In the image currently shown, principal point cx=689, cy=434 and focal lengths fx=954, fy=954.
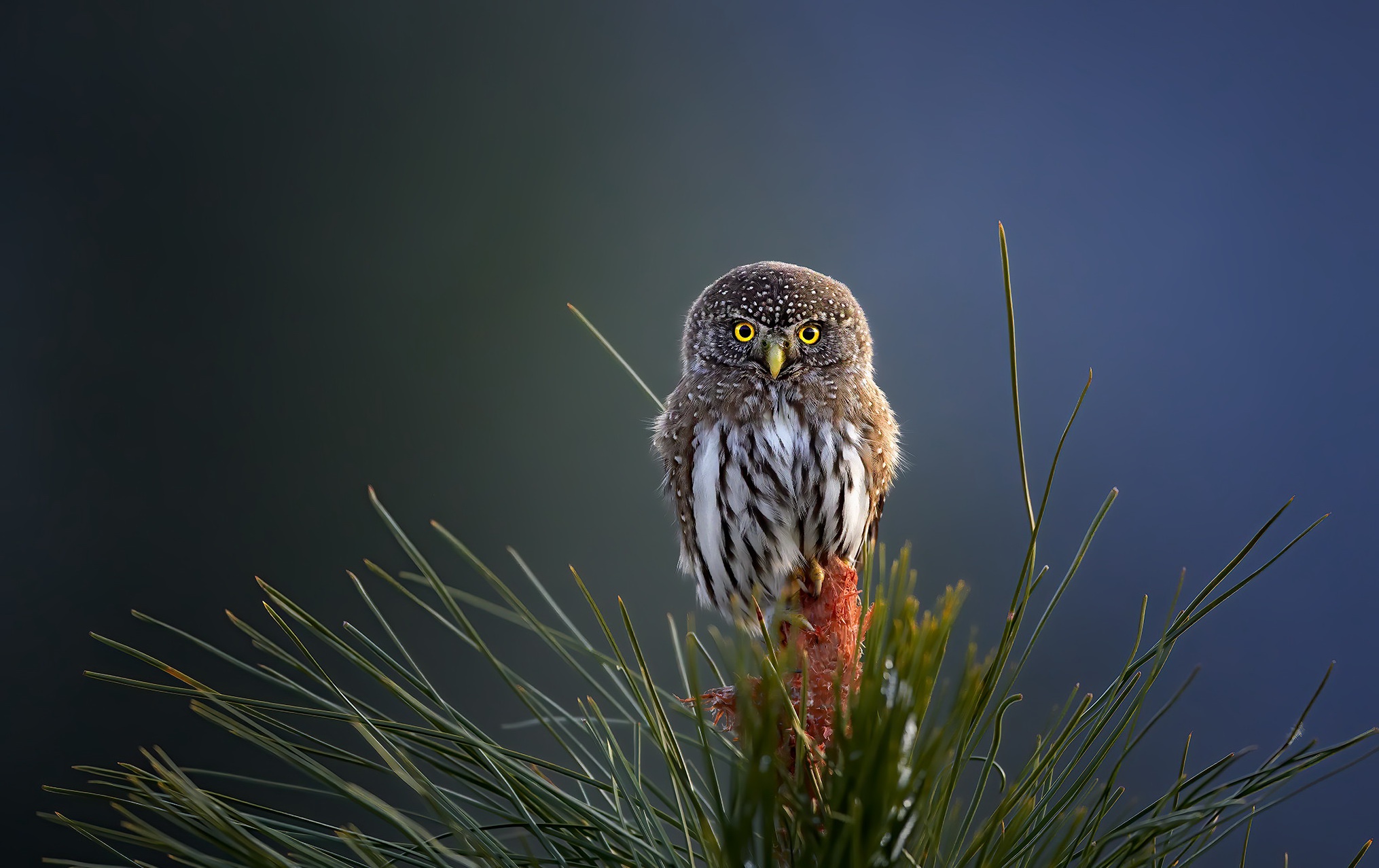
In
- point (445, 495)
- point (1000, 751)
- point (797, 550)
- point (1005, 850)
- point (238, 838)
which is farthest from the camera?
point (445, 495)

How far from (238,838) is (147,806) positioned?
101 mm

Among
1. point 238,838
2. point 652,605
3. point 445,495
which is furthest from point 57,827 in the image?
point 238,838

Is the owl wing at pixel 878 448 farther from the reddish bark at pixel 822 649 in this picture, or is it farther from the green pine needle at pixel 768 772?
the green pine needle at pixel 768 772

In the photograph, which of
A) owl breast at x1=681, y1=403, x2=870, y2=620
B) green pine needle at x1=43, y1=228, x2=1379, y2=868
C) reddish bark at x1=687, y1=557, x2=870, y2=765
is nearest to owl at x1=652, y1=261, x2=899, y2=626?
owl breast at x1=681, y1=403, x2=870, y2=620

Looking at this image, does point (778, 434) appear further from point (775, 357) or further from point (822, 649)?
point (822, 649)

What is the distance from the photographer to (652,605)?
2365 millimetres

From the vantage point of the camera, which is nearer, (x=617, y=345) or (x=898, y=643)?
(x=898, y=643)

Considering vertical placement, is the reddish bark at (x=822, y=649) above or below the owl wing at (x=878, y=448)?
below

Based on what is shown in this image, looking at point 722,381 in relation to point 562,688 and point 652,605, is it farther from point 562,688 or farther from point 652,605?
point 562,688

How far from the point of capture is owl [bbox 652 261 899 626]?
1188 mm

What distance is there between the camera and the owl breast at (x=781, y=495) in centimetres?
119

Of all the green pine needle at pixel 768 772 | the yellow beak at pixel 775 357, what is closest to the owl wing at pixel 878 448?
the yellow beak at pixel 775 357

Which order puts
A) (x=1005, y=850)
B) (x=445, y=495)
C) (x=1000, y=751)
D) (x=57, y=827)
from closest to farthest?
(x=1005, y=850) < (x=57, y=827) < (x=1000, y=751) < (x=445, y=495)

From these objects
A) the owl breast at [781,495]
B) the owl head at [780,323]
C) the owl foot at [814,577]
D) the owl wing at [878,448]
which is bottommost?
the owl foot at [814,577]
